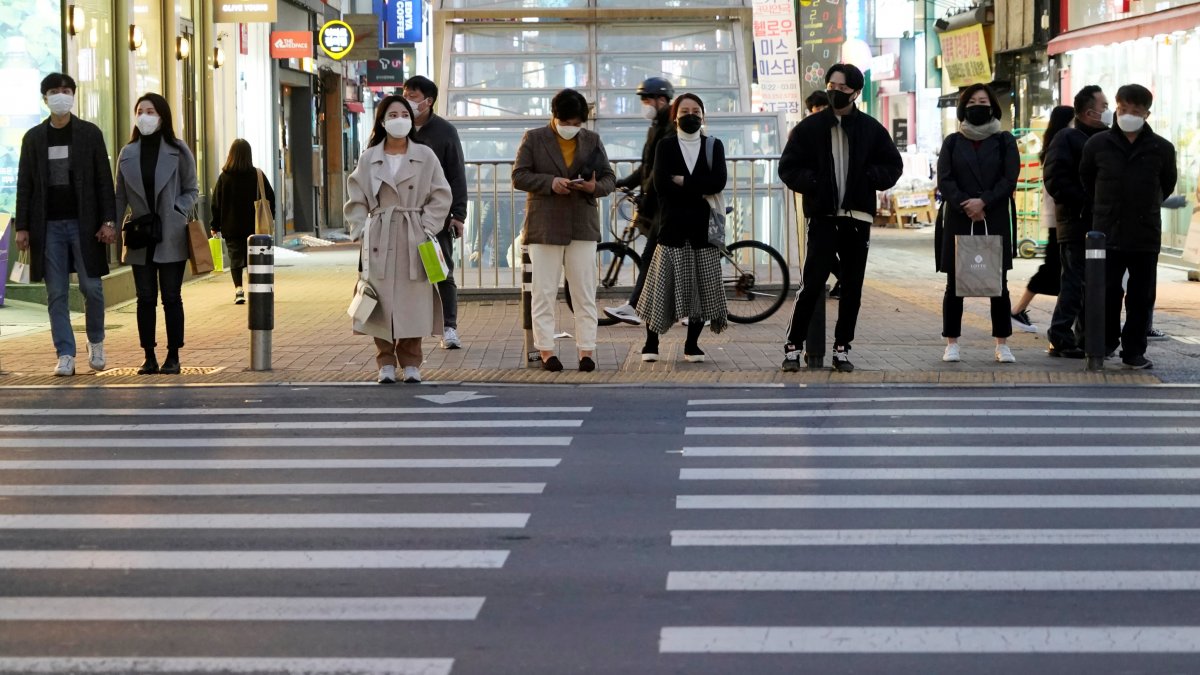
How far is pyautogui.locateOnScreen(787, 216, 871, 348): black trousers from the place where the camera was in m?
11.8

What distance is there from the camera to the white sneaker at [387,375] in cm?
1155

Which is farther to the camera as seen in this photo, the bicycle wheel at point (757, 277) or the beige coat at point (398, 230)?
the bicycle wheel at point (757, 277)

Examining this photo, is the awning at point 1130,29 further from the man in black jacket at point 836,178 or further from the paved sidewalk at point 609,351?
the man in black jacket at point 836,178

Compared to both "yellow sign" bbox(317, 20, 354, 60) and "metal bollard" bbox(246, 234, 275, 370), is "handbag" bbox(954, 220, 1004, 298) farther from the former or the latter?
"yellow sign" bbox(317, 20, 354, 60)

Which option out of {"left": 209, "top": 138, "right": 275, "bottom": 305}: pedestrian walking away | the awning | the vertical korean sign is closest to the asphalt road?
{"left": 209, "top": 138, "right": 275, "bottom": 305}: pedestrian walking away

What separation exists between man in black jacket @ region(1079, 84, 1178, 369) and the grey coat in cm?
576

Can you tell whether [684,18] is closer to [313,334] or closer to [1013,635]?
[313,334]

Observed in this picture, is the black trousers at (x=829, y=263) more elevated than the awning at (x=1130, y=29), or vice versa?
the awning at (x=1130, y=29)

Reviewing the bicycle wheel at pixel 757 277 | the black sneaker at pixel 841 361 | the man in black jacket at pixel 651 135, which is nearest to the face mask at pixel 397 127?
the man in black jacket at pixel 651 135

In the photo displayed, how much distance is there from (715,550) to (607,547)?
37 cm

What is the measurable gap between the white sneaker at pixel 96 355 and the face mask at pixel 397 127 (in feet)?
8.34

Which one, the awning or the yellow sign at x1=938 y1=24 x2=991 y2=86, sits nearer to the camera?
the awning

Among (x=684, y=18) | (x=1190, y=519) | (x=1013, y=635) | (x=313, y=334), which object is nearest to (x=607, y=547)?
(x=1013, y=635)

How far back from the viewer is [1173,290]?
1953 cm
